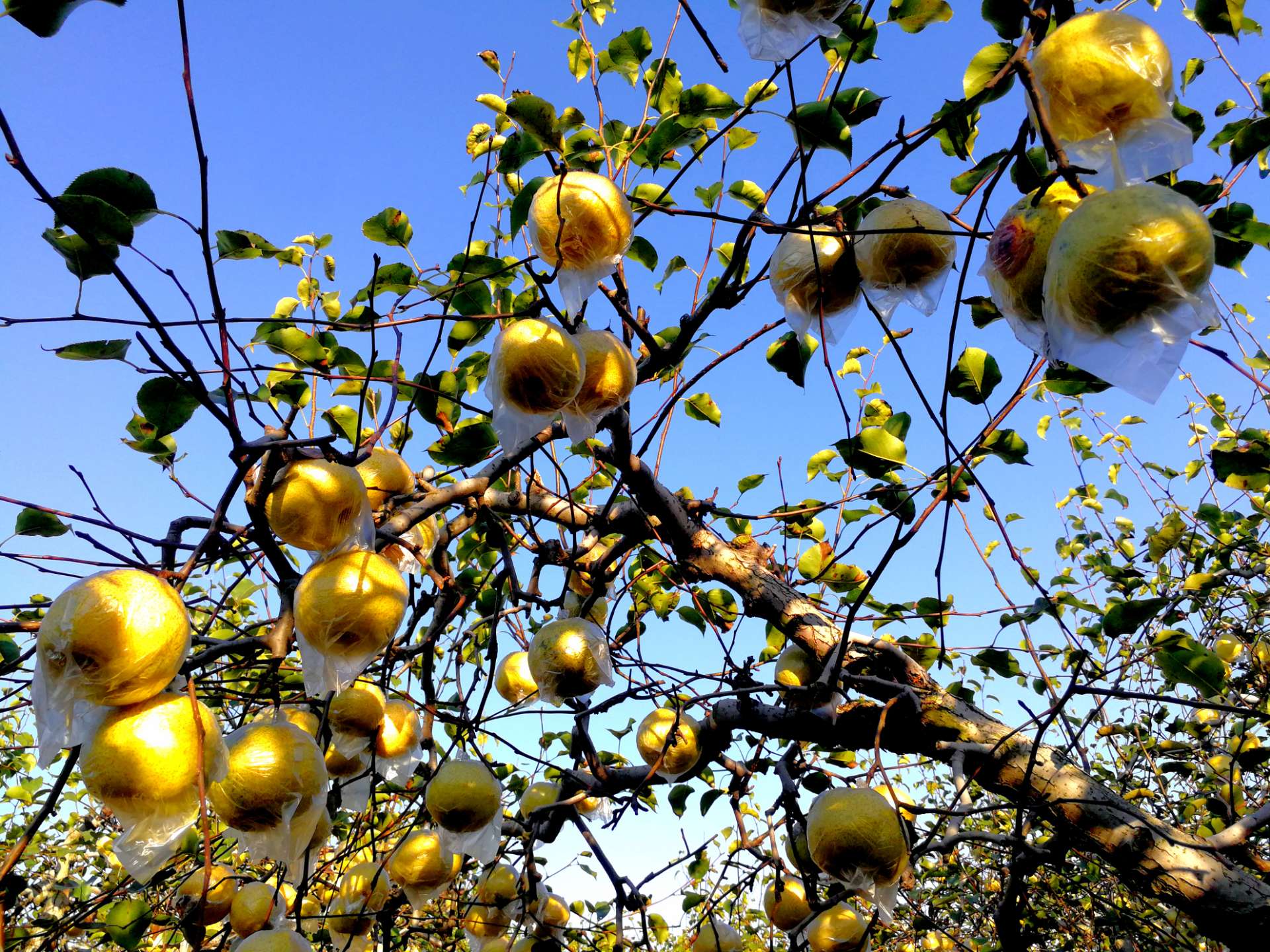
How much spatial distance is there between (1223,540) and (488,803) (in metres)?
3.25

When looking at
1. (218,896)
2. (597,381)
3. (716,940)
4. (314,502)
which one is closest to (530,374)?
(597,381)

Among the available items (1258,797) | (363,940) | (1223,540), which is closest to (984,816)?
(1258,797)

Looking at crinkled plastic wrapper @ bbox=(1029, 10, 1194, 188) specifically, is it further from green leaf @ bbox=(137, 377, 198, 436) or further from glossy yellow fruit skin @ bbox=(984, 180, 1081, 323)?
green leaf @ bbox=(137, 377, 198, 436)

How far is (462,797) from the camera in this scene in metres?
1.67

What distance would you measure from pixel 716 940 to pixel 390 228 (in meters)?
2.12

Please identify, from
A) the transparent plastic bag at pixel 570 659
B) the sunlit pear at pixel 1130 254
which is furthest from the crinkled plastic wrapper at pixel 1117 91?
the transparent plastic bag at pixel 570 659

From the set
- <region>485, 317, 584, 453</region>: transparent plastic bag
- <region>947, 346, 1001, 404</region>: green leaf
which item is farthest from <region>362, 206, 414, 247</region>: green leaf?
<region>947, 346, 1001, 404</region>: green leaf

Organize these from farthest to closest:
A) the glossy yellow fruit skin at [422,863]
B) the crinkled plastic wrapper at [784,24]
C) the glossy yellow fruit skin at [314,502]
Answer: the glossy yellow fruit skin at [422,863]
the glossy yellow fruit skin at [314,502]
the crinkled plastic wrapper at [784,24]

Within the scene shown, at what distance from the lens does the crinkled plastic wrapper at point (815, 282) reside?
4.23 ft

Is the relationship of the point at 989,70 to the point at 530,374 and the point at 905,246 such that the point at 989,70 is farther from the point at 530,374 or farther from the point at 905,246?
the point at 530,374

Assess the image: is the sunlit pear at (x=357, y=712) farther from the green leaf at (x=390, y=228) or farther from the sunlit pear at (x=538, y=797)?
the green leaf at (x=390, y=228)

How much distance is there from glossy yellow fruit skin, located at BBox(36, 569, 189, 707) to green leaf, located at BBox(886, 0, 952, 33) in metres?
1.60

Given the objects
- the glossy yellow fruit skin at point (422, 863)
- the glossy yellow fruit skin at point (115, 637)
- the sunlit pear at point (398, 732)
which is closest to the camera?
the glossy yellow fruit skin at point (115, 637)

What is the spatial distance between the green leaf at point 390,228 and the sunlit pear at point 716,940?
1989 mm
